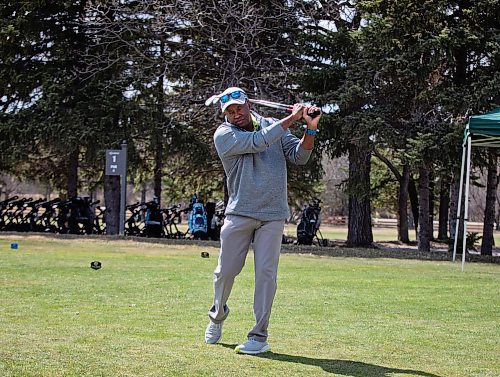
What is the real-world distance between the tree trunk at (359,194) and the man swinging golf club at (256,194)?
15563 mm

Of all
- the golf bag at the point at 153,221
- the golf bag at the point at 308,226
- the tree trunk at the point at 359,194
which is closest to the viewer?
the tree trunk at the point at 359,194

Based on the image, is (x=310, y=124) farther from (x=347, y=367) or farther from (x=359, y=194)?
(x=359, y=194)

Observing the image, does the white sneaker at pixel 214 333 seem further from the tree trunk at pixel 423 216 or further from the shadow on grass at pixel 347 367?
the tree trunk at pixel 423 216

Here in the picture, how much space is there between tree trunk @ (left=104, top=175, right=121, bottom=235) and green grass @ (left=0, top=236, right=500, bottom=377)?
13.0 m

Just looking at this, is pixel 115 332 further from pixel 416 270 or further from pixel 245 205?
pixel 416 270

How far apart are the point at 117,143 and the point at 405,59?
8.89 meters

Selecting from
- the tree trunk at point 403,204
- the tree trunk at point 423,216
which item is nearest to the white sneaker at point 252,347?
the tree trunk at point 423,216

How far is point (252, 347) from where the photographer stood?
6023 mm

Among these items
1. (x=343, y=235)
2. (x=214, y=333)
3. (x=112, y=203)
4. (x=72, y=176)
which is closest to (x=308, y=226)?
(x=112, y=203)

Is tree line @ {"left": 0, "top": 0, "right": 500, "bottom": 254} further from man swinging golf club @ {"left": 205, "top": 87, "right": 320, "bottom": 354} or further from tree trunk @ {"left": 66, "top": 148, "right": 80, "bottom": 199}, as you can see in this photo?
man swinging golf club @ {"left": 205, "top": 87, "right": 320, "bottom": 354}

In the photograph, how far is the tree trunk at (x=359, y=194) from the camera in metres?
23.1

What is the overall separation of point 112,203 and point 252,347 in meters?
22.3

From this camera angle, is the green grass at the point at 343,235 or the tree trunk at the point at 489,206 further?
the green grass at the point at 343,235

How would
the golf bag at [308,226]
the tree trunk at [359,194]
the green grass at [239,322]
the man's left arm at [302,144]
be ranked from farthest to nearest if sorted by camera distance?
the golf bag at [308,226] < the tree trunk at [359,194] < the man's left arm at [302,144] < the green grass at [239,322]
